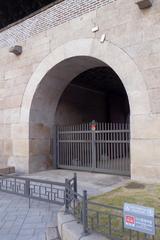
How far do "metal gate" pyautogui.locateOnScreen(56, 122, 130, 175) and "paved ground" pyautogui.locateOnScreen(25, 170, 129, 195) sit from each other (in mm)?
363

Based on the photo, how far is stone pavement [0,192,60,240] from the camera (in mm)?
4352

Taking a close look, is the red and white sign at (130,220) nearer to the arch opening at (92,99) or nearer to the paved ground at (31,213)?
the paved ground at (31,213)

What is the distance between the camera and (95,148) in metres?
8.95

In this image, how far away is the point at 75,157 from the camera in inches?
387

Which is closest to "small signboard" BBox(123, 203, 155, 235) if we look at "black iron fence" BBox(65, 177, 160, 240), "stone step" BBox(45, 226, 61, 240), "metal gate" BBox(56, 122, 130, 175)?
"black iron fence" BBox(65, 177, 160, 240)

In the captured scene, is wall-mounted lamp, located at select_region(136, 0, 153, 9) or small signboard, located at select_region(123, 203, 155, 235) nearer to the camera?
small signboard, located at select_region(123, 203, 155, 235)

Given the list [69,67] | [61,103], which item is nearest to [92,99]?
[61,103]

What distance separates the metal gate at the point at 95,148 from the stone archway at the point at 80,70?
38.1 inches

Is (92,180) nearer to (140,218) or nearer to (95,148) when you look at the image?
(95,148)

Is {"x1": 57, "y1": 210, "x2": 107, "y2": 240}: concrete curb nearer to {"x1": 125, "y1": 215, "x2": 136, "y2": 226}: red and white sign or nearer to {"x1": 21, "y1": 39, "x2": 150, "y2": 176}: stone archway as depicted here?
{"x1": 125, "y1": 215, "x2": 136, "y2": 226}: red and white sign

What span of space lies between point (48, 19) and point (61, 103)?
3.24 meters

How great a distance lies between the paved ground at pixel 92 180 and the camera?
6539mm

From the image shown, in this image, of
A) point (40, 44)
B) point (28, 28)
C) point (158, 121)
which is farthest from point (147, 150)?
point (28, 28)

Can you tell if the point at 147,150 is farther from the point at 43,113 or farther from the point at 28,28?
the point at 28,28
